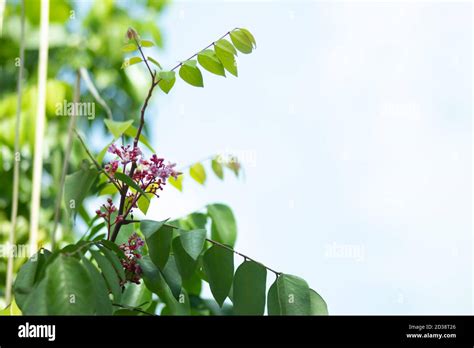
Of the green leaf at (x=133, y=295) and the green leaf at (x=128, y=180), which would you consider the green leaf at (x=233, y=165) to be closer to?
the green leaf at (x=133, y=295)

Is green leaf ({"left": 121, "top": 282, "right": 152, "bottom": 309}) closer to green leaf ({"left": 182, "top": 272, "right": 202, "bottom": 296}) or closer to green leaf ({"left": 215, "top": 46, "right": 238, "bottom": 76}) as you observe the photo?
green leaf ({"left": 182, "top": 272, "right": 202, "bottom": 296})

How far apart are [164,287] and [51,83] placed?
184cm

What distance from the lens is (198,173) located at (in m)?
0.85

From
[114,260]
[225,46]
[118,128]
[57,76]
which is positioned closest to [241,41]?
[225,46]

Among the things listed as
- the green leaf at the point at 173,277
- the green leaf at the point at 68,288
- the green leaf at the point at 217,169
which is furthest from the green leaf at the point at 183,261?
the green leaf at the point at 217,169

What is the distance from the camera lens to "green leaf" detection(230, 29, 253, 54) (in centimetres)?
60

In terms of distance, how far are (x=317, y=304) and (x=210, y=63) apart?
23cm

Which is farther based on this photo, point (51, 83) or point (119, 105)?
point (119, 105)

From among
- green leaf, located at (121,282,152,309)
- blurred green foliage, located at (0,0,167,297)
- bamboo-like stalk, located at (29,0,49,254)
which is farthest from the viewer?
blurred green foliage, located at (0,0,167,297)

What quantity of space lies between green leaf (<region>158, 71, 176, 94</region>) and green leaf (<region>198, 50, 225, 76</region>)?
0.04m

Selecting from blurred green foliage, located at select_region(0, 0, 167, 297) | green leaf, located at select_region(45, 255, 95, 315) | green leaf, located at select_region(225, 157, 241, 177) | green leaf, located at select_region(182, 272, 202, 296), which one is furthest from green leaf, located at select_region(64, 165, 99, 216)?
blurred green foliage, located at select_region(0, 0, 167, 297)

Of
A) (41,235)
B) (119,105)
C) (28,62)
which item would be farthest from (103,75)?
(41,235)

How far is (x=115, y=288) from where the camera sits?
462mm
